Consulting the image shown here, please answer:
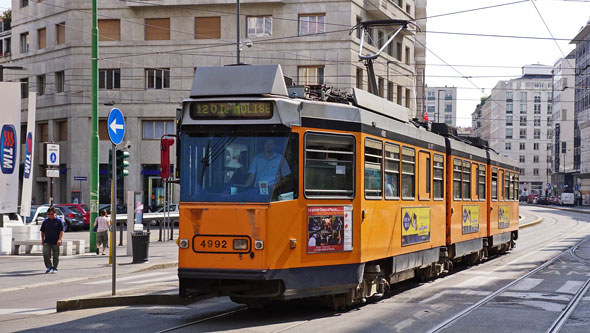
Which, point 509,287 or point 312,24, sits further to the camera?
point 312,24

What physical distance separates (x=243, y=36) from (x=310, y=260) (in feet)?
110

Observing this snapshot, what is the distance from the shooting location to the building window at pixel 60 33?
149 feet

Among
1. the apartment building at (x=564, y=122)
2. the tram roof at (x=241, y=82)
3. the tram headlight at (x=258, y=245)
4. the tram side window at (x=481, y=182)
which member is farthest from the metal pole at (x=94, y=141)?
the apartment building at (x=564, y=122)

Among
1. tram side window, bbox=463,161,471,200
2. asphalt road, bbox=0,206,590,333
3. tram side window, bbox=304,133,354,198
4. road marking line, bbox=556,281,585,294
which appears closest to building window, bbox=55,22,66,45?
asphalt road, bbox=0,206,590,333

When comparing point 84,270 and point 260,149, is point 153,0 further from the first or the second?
point 260,149

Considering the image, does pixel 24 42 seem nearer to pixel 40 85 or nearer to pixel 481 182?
pixel 40 85

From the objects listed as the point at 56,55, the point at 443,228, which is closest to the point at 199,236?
the point at 443,228

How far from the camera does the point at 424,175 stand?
14.5 meters

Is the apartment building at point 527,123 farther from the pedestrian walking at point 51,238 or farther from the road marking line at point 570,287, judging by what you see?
the pedestrian walking at point 51,238

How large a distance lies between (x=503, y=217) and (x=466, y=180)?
16.2 ft

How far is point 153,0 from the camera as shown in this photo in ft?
143

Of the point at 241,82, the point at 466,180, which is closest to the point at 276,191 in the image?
the point at 241,82

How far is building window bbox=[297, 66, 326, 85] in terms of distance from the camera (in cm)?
4281

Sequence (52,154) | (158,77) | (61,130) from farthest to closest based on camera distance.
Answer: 1. (61,130)
2. (158,77)
3. (52,154)
